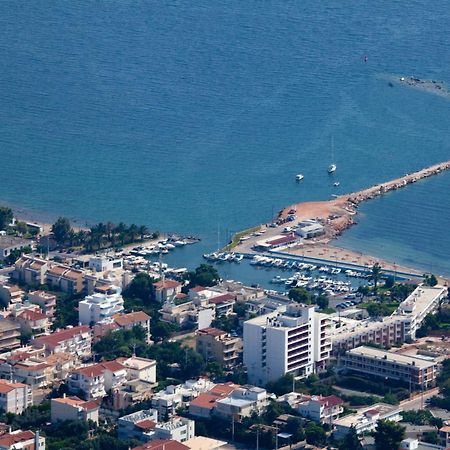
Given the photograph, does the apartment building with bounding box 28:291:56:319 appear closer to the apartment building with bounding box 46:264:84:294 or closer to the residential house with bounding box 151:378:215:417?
the apartment building with bounding box 46:264:84:294

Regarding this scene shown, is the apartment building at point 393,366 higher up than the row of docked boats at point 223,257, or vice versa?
the apartment building at point 393,366

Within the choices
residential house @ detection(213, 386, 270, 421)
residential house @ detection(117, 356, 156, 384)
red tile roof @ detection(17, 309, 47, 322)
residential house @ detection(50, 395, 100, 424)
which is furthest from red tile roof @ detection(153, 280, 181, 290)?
residential house @ detection(50, 395, 100, 424)

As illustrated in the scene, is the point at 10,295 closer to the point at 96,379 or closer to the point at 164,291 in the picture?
the point at 164,291

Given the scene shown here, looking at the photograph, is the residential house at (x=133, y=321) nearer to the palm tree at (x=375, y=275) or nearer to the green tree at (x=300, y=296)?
the green tree at (x=300, y=296)

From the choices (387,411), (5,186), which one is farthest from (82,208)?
(387,411)

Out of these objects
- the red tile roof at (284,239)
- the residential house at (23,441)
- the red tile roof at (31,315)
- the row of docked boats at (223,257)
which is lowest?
A: the row of docked boats at (223,257)

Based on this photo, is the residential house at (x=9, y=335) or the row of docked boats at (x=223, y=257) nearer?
the residential house at (x=9, y=335)

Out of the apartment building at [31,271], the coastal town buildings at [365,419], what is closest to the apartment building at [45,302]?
the apartment building at [31,271]
